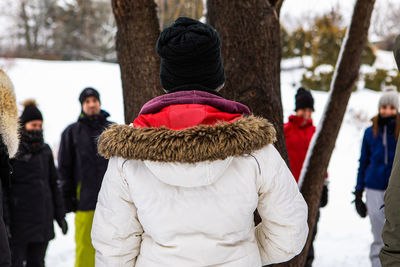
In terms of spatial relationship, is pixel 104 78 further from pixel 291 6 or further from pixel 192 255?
pixel 192 255

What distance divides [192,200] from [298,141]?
3.29 metres

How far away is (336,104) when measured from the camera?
9.59 feet

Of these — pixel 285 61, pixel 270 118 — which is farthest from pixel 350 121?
pixel 270 118

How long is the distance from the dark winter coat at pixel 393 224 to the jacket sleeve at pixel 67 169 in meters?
3.16

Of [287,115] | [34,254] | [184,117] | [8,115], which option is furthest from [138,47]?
[287,115]

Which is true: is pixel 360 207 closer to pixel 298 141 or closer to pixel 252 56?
pixel 298 141

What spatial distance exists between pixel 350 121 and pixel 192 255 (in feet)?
43.0

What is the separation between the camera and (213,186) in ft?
4.88

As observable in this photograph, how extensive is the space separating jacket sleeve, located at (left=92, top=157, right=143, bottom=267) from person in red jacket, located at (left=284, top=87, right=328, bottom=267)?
319 cm

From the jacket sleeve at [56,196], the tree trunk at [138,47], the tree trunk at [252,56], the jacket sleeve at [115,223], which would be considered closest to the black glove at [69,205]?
the jacket sleeve at [56,196]

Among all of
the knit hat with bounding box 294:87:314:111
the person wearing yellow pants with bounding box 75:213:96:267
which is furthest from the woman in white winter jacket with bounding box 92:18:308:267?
the knit hat with bounding box 294:87:314:111

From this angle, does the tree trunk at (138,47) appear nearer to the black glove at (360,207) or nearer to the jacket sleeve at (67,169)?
the jacket sleeve at (67,169)

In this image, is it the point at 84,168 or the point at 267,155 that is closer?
the point at 267,155

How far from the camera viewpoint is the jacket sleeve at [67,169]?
4.03m
